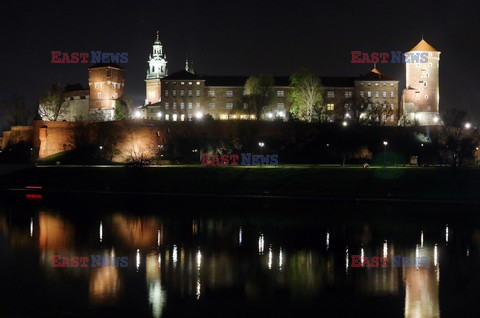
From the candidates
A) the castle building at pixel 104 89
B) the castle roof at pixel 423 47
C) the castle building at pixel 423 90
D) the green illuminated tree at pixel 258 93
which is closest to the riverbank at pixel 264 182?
the green illuminated tree at pixel 258 93

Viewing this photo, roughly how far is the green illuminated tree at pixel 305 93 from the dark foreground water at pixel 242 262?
30.3 metres

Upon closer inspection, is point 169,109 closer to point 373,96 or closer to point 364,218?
point 373,96

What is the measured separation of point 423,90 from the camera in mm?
58250

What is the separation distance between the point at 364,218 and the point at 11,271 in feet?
41.3

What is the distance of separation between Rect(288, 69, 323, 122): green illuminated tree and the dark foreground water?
30270 millimetres

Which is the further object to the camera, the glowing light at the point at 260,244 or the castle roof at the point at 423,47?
the castle roof at the point at 423,47

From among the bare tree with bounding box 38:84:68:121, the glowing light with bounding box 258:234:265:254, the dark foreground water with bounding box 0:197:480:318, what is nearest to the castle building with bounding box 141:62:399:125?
the bare tree with bounding box 38:84:68:121

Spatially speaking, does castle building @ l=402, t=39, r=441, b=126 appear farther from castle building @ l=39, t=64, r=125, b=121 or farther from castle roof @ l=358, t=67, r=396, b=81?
castle building @ l=39, t=64, r=125, b=121

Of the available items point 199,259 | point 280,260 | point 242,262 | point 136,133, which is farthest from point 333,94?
point 242,262

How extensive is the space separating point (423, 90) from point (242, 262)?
48.4 m

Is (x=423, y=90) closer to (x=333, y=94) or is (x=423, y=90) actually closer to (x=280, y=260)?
(x=333, y=94)

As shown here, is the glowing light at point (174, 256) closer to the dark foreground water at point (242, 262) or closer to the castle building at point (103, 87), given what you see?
the dark foreground water at point (242, 262)

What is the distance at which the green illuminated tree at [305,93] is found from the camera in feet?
178

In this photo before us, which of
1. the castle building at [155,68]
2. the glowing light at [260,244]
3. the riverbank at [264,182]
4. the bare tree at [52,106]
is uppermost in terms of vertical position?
the castle building at [155,68]
